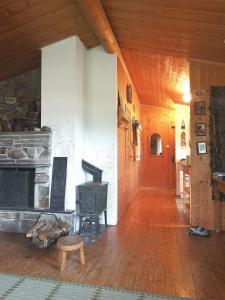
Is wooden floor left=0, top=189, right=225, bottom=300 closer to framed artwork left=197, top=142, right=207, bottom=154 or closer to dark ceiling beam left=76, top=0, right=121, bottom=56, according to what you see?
framed artwork left=197, top=142, right=207, bottom=154

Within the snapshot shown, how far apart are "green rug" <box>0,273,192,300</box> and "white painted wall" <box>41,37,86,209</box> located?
175cm

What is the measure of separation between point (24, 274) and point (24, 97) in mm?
3501

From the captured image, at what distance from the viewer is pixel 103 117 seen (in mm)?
4793

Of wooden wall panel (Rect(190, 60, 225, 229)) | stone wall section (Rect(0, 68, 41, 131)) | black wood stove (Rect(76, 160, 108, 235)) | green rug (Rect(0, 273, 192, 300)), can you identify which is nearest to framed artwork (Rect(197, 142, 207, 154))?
wooden wall panel (Rect(190, 60, 225, 229))

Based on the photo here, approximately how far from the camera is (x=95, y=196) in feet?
13.7

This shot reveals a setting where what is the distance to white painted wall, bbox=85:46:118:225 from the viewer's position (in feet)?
15.5

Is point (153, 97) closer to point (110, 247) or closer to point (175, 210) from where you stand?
point (175, 210)

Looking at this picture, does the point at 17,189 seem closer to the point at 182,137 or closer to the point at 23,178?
the point at 23,178

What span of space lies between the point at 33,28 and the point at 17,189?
2387 mm

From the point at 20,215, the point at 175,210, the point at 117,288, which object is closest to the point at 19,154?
the point at 20,215

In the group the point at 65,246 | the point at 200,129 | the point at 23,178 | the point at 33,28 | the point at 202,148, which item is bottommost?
the point at 65,246

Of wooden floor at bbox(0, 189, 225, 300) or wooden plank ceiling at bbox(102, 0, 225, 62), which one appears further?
wooden plank ceiling at bbox(102, 0, 225, 62)

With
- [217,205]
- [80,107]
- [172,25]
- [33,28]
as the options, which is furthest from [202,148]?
[33,28]

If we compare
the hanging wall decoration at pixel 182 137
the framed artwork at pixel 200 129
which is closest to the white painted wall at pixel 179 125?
the hanging wall decoration at pixel 182 137
